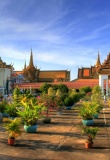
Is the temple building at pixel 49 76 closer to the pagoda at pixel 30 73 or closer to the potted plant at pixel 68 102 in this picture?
the pagoda at pixel 30 73

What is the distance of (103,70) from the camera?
140 feet

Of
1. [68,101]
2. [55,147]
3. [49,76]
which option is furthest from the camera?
[49,76]

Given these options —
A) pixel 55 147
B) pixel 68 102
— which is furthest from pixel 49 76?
pixel 55 147

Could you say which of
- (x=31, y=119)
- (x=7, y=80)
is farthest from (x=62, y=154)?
(x=7, y=80)

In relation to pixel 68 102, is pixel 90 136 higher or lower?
lower

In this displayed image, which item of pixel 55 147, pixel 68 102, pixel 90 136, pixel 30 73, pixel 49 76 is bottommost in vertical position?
pixel 55 147

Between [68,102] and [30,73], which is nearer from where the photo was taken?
[68,102]

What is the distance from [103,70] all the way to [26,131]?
3253cm

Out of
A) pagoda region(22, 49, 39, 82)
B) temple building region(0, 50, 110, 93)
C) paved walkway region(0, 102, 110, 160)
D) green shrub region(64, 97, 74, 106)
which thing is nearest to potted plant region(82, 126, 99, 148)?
paved walkway region(0, 102, 110, 160)

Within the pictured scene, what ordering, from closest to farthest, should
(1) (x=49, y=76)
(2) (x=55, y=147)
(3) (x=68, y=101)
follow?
(2) (x=55, y=147) → (3) (x=68, y=101) → (1) (x=49, y=76)

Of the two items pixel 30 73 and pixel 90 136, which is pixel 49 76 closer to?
pixel 30 73

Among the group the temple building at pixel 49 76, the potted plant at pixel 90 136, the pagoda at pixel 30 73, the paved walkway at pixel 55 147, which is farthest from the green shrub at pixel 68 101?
the pagoda at pixel 30 73

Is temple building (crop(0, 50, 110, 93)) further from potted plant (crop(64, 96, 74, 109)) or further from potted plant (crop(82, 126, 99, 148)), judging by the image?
potted plant (crop(82, 126, 99, 148))

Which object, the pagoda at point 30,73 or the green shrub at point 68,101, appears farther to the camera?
the pagoda at point 30,73
